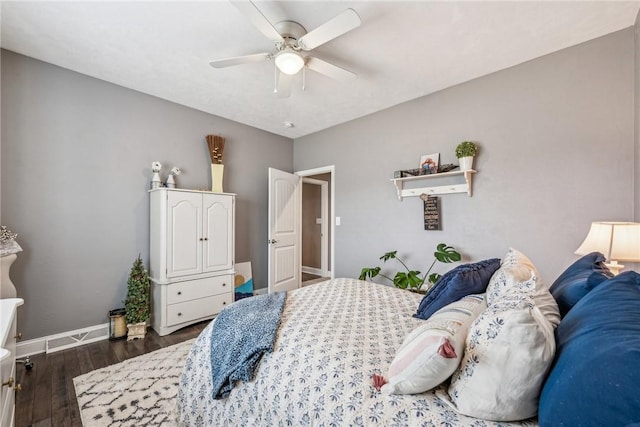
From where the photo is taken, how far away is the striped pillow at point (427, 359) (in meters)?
0.86

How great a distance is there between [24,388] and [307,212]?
4908 mm

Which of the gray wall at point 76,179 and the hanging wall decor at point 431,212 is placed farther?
the hanging wall decor at point 431,212

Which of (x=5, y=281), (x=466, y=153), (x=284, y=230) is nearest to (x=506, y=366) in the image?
(x=466, y=153)

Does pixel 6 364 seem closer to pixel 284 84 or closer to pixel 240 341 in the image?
pixel 240 341

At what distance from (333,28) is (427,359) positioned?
1820 mm

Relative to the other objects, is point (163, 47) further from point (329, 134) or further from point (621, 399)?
point (621, 399)

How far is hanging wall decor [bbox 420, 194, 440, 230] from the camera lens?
3.06m

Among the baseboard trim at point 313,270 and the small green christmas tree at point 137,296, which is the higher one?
the small green christmas tree at point 137,296

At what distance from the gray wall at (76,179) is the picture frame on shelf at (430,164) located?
9.14 feet

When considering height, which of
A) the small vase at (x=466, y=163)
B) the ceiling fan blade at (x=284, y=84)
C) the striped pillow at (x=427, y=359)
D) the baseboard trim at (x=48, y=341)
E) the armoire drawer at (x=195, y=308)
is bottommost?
the baseboard trim at (x=48, y=341)

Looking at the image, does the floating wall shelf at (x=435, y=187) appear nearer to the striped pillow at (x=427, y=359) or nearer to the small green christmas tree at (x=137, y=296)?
the striped pillow at (x=427, y=359)

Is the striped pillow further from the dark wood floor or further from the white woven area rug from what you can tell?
the dark wood floor

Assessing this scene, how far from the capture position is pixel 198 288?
3.14 metres

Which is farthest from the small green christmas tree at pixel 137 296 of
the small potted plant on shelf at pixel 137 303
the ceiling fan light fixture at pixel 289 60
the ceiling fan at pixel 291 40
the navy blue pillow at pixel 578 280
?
the navy blue pillow at pixel 578 280
